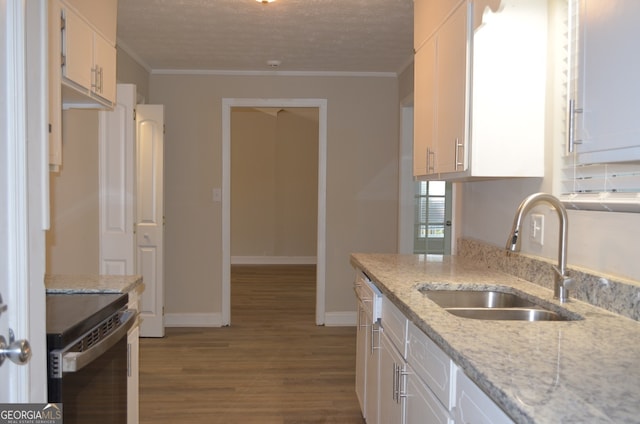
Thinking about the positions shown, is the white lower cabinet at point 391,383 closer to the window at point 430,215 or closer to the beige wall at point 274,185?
the window at point 430,215

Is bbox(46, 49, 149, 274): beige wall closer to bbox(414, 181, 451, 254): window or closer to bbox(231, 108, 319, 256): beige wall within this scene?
bbox(414, 181, 451, 254): window

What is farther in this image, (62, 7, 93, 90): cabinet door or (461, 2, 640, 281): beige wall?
(62, 7, 93, 90): cabinet door

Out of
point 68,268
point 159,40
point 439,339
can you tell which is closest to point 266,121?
point 159,40

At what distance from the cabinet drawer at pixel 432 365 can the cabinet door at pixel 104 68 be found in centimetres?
166

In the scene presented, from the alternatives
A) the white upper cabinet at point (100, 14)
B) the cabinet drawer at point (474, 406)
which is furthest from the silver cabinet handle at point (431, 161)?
the white upper cabinet at point (100, 14)

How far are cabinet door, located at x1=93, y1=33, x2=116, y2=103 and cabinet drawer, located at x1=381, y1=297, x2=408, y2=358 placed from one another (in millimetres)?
1535

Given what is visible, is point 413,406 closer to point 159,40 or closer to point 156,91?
point 159,40

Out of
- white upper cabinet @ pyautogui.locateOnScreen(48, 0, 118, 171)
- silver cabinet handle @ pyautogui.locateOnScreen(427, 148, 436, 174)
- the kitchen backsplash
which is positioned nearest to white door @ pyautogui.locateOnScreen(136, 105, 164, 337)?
white upper cabinet @ pyautogui.locateOnScreen(48, 0, 118, 171)

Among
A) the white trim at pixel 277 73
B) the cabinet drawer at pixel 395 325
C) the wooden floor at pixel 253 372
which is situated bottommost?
the wooden floor at pixel 253 372

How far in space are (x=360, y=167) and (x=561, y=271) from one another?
3307 millimetres

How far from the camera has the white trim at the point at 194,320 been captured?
488 centimetres

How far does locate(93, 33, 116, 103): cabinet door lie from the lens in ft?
7.36

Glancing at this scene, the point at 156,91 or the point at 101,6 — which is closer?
the point at 101,6

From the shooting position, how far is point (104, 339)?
1691 mm
